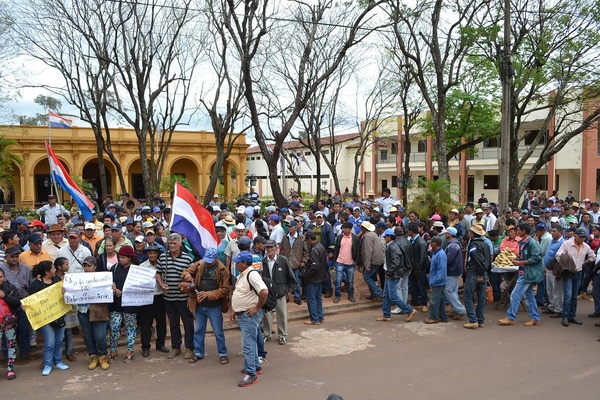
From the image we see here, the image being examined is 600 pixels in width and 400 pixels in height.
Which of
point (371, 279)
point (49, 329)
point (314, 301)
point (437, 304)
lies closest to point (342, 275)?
point (371, 279)

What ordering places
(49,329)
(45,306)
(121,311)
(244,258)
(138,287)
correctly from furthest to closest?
1. (121,311)
2. (138,287)
3. (49,329)
4. (45,306)
5. (244,258)

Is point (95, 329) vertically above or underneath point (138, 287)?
underneath

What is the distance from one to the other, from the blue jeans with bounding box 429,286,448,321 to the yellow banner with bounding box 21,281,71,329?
19.6 feet

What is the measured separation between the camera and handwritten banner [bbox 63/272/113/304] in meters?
6.14

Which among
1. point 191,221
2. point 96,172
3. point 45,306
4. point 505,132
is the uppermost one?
point 505,132

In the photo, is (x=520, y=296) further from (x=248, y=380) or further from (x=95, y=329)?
(x=95, y=329)

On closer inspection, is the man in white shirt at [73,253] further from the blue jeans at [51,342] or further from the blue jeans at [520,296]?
the blue jeans at [520,296]

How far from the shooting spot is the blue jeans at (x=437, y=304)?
27.1 feet

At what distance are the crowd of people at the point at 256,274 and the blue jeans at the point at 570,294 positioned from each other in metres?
0.02

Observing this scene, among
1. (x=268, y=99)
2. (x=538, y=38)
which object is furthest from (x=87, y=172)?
(x=538, y=38)

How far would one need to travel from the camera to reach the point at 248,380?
574cm

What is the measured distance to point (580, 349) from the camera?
6.99 metres

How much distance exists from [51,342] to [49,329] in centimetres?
18

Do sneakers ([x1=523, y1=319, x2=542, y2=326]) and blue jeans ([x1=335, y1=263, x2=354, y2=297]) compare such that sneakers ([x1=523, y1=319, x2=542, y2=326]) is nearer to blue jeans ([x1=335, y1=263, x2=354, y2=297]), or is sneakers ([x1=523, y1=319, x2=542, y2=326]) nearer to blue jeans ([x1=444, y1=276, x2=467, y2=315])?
blue jeans ([x1=444, y1=276, x2=467, y2=315])
